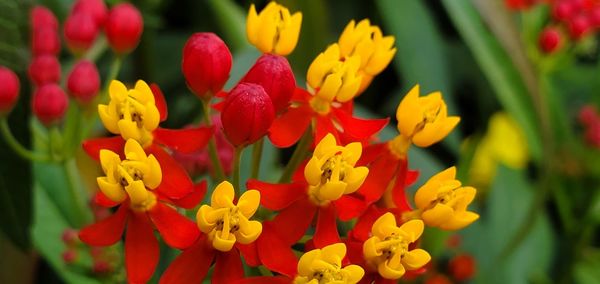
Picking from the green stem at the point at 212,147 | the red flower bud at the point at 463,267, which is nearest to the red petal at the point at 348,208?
the green stem at the point at 212,147

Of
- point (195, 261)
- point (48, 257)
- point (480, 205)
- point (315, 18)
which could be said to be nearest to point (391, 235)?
point (195, 261)

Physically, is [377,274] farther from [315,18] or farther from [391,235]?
[315,18]

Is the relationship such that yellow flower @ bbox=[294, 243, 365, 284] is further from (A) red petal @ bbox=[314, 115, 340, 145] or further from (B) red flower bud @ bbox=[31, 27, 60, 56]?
(B) red flower bud @ bbox=[31, 27, 60, 56]

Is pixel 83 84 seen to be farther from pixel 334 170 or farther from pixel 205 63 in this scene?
pixel 334 170

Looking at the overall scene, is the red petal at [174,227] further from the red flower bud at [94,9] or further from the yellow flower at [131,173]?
the red flower bud at [94,9]

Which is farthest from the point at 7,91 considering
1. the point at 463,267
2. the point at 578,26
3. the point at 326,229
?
the point at 578,26

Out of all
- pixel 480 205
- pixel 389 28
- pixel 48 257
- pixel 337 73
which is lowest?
pixel 480 205
